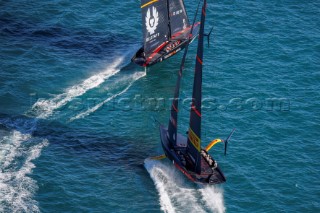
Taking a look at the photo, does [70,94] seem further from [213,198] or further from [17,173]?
[213,198]

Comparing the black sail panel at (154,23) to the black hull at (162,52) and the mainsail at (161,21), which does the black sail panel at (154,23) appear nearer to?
the mainsail at (161,21)

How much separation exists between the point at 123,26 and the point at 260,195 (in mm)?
49133

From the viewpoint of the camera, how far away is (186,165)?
81.5m

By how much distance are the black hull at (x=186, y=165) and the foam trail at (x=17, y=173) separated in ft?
54.8

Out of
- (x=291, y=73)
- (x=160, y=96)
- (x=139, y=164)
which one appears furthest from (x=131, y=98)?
(x=291, y=73)

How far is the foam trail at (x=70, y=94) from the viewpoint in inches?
3711

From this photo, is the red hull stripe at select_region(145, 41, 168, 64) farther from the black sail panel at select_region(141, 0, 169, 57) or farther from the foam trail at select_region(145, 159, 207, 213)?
the foam trail at select_region(145, 159, 207, 213)

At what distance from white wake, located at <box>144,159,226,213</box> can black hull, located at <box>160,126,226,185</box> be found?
5.65 ft

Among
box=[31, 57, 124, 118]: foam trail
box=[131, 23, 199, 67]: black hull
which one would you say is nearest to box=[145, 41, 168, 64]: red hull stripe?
box=[131, 23, 199, 67]: black hull

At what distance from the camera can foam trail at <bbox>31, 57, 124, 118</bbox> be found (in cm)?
9425

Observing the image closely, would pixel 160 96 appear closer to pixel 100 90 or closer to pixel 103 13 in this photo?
pixel 100 90

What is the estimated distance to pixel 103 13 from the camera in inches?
4749

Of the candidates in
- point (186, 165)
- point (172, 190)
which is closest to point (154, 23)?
point (186, 165)

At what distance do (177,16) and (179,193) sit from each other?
40.8 metres
